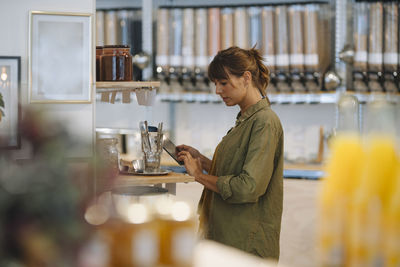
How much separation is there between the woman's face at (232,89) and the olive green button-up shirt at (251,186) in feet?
0.24

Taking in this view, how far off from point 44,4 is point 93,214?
2189 mm

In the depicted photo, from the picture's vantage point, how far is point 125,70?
2.58 metres

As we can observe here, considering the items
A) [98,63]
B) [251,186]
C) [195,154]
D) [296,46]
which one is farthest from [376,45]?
[251,186]

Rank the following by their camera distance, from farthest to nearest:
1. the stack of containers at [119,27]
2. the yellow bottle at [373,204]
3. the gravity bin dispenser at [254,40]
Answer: the stack of containers at [119,27]
the gravity bin dispenser at [254,40]
the yellow bottle at [373,204]

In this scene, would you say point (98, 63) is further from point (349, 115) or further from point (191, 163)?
point (349, 115)

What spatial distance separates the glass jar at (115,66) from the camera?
2.56 meters

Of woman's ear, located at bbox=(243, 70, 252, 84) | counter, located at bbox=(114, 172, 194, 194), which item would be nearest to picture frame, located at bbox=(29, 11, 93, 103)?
counter, located at bbox=(114, 172, 194, 194)

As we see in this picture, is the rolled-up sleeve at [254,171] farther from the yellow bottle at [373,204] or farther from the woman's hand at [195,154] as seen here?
the yellow bottle at [373,204]

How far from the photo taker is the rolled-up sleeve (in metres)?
2.12

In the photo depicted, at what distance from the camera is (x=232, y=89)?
2.28 metres

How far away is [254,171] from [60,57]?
1052 mm

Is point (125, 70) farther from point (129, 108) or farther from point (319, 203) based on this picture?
point (129, 108)

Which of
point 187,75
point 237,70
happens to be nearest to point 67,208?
point 237,70

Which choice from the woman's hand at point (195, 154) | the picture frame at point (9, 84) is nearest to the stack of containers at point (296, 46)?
the woman's hand at point (195, 154)
